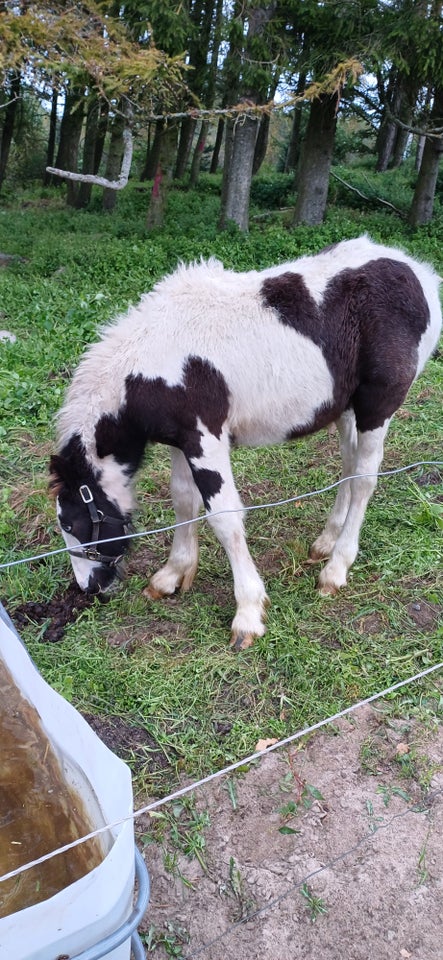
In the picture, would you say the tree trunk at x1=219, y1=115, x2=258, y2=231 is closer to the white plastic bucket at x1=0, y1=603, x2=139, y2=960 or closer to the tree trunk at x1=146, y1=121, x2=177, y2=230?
the tree trunk at x1=146, y1=121, x2=177, y2=230

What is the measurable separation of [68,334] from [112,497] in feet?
13.9

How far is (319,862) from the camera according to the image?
2809mm

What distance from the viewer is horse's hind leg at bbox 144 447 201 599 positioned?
171 inches

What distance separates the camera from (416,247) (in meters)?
12.7

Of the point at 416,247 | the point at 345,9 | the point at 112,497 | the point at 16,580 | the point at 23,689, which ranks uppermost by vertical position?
the point at 345,9

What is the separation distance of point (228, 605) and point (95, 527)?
3.26 feet

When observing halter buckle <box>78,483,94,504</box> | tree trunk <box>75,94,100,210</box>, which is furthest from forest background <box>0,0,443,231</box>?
halter buckle <box>78,483,94,504</box>

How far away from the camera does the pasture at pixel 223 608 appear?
11.4ft

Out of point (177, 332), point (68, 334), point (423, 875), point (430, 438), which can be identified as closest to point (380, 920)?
point (423, 875)

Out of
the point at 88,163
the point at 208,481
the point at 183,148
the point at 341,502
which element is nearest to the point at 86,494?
the point at 208,481

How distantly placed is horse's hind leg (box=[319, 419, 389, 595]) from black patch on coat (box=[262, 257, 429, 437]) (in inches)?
13.1

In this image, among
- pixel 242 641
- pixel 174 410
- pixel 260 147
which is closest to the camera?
pixel 174 410

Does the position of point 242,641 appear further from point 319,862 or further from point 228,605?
point 319,862

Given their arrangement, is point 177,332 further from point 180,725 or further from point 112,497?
point 180,725
